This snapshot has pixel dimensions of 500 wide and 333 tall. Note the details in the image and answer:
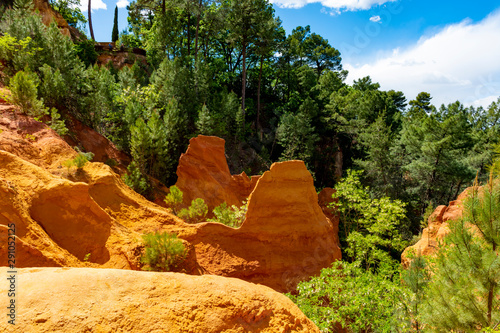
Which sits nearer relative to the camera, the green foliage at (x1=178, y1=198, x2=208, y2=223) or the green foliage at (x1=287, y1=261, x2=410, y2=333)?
the green foliage at (x1=287, y1=261, x2=410, y2=333)

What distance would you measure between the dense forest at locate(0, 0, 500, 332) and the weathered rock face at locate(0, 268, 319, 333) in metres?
3.14

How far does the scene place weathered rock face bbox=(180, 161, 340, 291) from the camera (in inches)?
416

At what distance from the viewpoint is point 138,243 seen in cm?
823

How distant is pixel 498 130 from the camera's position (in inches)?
1117

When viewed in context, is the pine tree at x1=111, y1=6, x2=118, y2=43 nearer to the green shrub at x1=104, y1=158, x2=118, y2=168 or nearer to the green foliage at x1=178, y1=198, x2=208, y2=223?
the green shrub at x1=104, y1=158, x2=118, y2=168

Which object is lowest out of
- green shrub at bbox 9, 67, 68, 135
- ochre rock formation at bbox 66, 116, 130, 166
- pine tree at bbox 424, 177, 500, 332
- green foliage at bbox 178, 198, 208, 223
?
green foliage at bbox 178, 198, 208, 223

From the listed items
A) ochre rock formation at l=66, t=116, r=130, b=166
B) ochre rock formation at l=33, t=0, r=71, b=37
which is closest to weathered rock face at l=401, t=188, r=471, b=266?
ochre rock formation at l=66, t=116, r=130, b=166

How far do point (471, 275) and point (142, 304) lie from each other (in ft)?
18.1

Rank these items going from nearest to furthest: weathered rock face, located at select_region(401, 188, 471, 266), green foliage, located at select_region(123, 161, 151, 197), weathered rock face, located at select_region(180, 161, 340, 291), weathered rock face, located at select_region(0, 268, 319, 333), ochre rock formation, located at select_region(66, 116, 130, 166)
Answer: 1. weathered rock face, located at select_region(0, 268, 319, 333)
2. weathered rock face, located at select_region(180, 161, 340, 291)
3. weathered rock face, located at select_region(401, 188, 471, 266)
4. green foliage, located at select_region(123, 161, 151, 197)
5. ochre rock formation, located at select_region(66, 116, 130, 166)

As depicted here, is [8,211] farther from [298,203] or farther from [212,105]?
[212,105]

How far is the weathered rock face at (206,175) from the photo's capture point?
16.7 metres

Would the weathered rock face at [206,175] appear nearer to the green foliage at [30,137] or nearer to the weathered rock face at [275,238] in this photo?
the weathered rock face at [275,238]


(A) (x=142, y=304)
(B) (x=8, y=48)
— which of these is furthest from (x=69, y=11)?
(A) (x=142, y=304)

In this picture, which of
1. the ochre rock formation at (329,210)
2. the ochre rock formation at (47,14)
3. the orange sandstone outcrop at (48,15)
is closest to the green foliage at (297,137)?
the ochre rock formation at (329,210)
